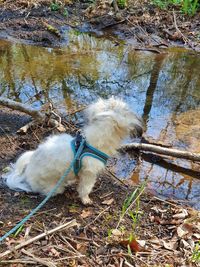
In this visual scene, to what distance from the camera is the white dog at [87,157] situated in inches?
158

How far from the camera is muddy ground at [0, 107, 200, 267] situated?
137 inches

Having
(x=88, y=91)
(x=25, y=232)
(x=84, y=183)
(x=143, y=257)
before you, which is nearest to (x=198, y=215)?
(x=143, y=257)

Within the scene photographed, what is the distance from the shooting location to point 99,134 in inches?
159

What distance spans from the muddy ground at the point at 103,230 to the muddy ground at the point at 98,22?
293 inches

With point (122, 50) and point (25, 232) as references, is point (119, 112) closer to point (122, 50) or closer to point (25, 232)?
point (25, 232)

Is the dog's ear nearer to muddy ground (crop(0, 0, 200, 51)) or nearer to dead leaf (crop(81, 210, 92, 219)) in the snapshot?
dead leaf (crop(81, 210, 92, 219))

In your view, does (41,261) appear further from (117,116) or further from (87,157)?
(117,116)

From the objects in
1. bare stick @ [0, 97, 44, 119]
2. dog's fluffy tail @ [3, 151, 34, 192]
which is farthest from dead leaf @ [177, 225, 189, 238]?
bare stick @ [0, 97, 44, 119]

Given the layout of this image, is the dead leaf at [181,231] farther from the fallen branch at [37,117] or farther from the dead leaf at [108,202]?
the fallen branch at [37,117]

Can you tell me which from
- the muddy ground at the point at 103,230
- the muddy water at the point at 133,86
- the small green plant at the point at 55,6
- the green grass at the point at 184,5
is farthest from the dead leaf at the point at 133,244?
→ the green grass at the point at 184,5

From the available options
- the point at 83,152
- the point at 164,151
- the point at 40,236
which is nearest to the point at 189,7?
the point at 164,151

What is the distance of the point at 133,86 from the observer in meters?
8.28

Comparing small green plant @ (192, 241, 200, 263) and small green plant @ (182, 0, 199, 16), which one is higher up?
small green plant @ (182, 0, 199, 16)

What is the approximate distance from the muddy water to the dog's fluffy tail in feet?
4.88
